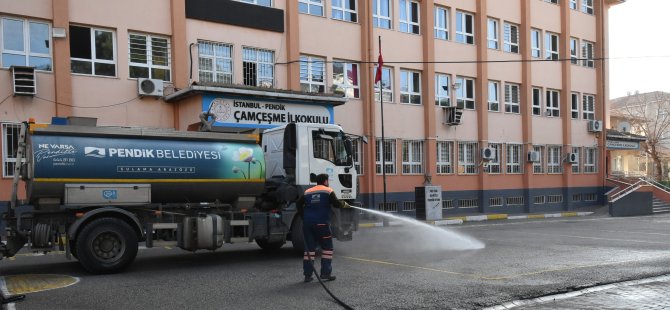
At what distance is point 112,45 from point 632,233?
17030 millimetres

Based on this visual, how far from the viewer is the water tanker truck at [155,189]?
9906mm

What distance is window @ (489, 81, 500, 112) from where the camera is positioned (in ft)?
99.1

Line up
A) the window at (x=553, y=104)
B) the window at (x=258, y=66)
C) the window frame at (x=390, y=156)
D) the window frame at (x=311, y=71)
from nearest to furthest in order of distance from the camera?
the window at (x=258, y=66) < the window frame at (x=311, y=71) < the window frame at (x=390, y=156) < the window at (x=553, y=104)

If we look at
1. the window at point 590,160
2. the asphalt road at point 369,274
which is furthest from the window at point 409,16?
the window at point 590,160

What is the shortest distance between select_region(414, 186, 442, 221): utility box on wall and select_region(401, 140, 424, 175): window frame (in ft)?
9.33

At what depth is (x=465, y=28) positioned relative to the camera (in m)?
29.3

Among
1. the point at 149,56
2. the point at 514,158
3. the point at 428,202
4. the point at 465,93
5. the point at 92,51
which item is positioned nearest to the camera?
the point at 92,51

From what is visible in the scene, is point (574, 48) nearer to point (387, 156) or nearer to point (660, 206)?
point (660, 206)

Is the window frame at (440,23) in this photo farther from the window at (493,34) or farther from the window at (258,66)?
the window at (258,66)

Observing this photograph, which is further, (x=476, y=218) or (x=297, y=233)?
(x=476, y=218)

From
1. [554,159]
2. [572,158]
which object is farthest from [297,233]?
[572,158]

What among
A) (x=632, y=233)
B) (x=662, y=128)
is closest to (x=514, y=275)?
(x=632, y=233)

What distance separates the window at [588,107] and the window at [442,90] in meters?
11.3

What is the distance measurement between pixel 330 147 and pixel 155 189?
389 cm
